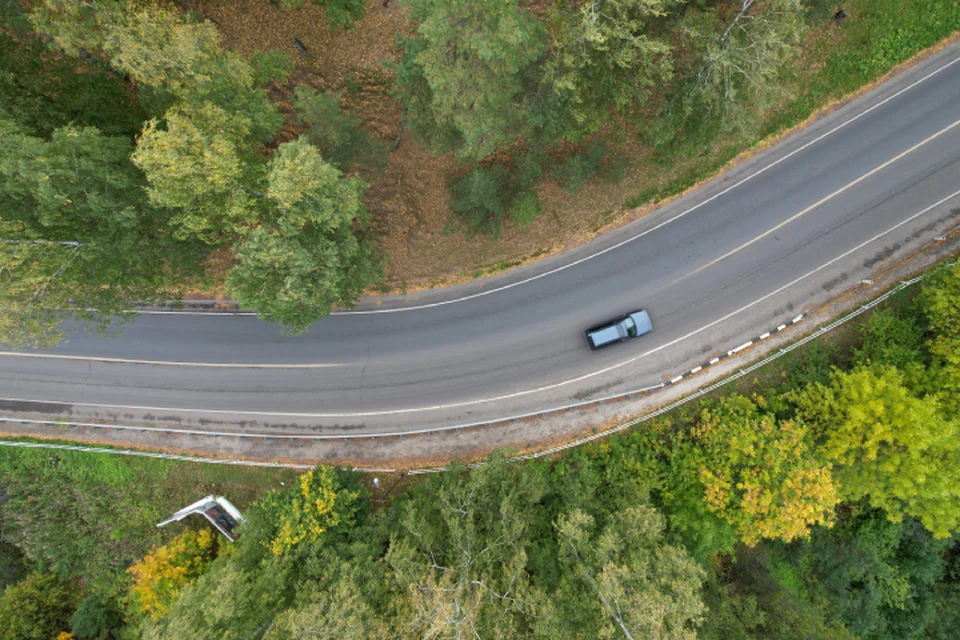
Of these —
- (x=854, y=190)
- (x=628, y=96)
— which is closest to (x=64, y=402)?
(x=628, y=96)

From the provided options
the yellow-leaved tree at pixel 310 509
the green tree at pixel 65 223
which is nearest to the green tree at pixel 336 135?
the green tree at pixel 65 223

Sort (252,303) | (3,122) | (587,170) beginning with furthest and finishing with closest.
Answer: (587,170)
(252,303)
(3,122)

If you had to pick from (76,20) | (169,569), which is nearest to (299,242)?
(76,20)

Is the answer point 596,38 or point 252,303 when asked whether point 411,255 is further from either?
point 596,38

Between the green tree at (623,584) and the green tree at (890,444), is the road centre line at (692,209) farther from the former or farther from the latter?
the green tree at (623,584)

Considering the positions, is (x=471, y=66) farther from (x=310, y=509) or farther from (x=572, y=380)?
(x=310, y=509)

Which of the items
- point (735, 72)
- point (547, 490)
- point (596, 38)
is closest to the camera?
point (596, 38)
